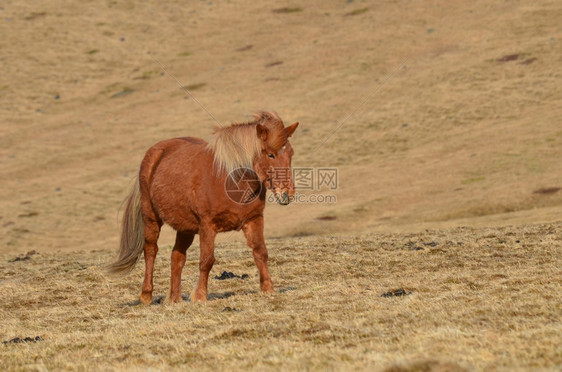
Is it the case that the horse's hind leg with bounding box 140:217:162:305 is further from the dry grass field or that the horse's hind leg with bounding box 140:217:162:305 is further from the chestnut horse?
the dry grass field

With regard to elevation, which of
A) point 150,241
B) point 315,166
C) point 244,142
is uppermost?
point 244,142

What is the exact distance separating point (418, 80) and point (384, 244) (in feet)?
120

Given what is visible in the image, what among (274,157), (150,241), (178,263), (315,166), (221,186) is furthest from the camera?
(315,166)

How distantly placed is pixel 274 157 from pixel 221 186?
1.01 m

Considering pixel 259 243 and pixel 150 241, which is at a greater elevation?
pixel 259 243

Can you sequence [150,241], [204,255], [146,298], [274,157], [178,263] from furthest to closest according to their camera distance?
1. [150,241]
2. [146,298]
3. [178,263]
4. [204,255]
5. [274,157]

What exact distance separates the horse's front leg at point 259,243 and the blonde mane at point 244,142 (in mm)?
974

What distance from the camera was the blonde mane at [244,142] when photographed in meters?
11.9

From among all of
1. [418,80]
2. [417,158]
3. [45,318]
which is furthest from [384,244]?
[418,80]

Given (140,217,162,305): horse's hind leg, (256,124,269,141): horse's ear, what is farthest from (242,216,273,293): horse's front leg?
(140,217,162,305): horse's hind leg

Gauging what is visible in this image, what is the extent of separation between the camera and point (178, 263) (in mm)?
13109

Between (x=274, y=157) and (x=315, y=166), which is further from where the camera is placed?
(x=315, y=166)

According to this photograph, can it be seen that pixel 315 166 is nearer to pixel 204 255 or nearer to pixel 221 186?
pixel 204 255

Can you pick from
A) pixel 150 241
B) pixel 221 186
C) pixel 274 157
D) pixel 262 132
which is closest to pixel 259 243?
pixel 221 186
